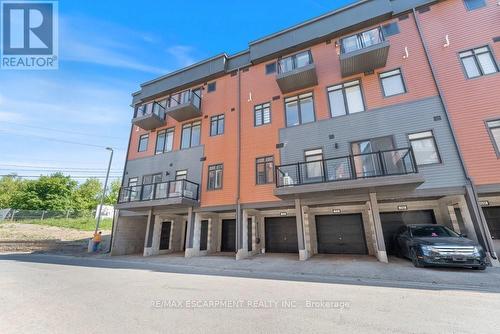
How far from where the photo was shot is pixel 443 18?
38.0 ft

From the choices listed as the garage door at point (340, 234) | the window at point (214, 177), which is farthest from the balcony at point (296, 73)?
the garage door at point (340, 234)

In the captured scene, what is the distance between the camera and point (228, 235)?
1669 cm

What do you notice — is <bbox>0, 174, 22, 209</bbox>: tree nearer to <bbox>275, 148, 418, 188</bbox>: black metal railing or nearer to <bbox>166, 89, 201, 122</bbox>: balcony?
<bbox>166, 89, 201, 122</bbox>: balcony

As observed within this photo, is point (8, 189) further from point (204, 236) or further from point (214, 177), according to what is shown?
point (214, 177)

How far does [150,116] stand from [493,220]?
21642 millimetres

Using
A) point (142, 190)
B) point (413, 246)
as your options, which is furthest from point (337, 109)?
point (142, 190)

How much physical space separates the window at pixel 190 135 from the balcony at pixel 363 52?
10623mm

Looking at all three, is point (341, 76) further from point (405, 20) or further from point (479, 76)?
point (479, 76)

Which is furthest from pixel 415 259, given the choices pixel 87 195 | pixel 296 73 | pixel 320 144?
pixel 87 195

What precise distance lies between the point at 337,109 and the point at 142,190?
13640 mm

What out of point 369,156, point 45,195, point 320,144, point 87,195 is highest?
point 87,195

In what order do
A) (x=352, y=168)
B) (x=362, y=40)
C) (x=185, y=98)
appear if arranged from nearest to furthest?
(x=352, y=168) < (x=362, y=40) < (x=185, y=98)

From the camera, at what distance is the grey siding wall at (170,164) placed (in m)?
15.7

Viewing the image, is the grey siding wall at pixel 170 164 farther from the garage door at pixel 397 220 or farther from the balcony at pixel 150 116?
the garage door at pixel 397 220
